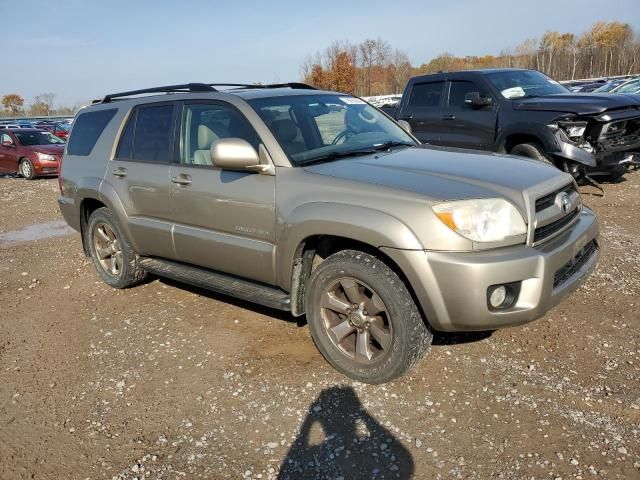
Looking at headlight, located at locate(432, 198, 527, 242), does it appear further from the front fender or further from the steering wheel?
the steering wheel

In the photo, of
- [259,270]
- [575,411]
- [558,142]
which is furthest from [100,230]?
[558,142]

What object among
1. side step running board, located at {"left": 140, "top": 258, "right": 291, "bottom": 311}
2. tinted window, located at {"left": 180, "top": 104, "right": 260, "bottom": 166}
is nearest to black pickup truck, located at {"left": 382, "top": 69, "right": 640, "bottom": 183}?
tinted window, located at {"left": 180, "top": 104, "right": 260, "bottom": 166}

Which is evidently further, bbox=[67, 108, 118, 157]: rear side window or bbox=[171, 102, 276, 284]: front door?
bbox=[67, 108, 118, 157]: rear side window

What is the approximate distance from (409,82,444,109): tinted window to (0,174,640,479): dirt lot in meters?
4.86

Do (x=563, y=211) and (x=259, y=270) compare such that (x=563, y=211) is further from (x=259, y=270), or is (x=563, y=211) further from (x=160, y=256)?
(x=160, y=256)

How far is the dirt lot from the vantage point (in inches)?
107

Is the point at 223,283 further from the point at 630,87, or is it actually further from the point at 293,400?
the point at 630,87

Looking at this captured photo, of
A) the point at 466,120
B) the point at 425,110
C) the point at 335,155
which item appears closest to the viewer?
the point at 335,155

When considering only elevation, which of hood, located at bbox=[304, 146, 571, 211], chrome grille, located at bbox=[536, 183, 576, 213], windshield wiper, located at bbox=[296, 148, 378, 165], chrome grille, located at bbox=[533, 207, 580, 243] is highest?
windshield wiper, located at bbox=[296, 148, 378, 165]

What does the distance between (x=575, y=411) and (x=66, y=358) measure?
350 centimetres

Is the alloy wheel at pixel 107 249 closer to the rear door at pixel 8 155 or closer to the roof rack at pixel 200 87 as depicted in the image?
the roof rack at pixel 200 87

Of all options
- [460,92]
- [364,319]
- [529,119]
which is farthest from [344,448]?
[460,92]

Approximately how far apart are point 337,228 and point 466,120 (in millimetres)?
Result: 5888

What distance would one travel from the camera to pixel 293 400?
10.8 ft
